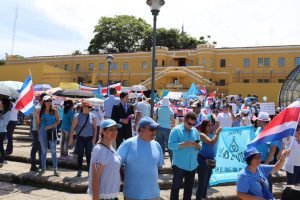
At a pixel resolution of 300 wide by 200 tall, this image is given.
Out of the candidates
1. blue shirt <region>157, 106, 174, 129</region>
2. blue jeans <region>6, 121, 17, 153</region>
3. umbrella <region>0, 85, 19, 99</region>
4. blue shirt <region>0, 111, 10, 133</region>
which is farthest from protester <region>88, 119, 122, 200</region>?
umbrella <region>0, 85, 19, 99</region>

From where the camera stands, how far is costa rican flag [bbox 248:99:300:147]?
533cm

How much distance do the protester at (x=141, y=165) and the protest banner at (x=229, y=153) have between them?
4.17m

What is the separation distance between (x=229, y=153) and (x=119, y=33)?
61157mm

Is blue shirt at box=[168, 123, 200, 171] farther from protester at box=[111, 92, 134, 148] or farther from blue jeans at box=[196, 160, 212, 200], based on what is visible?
protester at box=[111, 92, 134, 148]

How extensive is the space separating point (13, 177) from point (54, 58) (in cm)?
6094

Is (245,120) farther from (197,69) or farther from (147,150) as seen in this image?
(197,69)

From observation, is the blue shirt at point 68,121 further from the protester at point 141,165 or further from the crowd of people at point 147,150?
the protester at point 141,165

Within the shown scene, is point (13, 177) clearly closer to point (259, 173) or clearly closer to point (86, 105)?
point (86, 105)

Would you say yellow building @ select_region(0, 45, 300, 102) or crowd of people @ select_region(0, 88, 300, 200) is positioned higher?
yellow building @ select_region(0, 45, 300, 102)

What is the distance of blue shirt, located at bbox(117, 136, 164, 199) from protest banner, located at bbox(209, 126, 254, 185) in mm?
4167

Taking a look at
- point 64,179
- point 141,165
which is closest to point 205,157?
point 141,165

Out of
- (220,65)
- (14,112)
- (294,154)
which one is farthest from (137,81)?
(294,154)

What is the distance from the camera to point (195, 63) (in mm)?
57219

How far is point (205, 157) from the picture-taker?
7211mm
